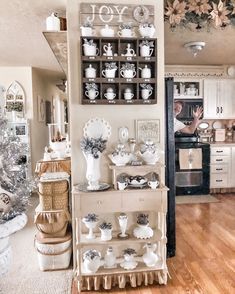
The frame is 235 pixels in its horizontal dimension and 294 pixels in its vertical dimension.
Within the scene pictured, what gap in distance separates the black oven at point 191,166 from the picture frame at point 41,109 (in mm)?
2876

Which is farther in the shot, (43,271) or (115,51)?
(43,271)

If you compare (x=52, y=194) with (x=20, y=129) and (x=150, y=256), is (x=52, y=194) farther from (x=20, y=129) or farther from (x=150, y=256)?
(x=20, y=129)

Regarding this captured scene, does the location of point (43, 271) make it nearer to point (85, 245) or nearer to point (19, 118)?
point (85, 245)

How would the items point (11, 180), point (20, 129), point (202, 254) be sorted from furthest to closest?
point (20, 129), point (202, 254), point (11, 180)

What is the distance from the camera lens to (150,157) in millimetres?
2412

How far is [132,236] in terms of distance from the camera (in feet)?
7.99

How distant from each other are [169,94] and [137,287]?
177 cm

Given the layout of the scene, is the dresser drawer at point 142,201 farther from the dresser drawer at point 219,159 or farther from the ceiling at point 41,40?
the dresser drawer at point 219,159

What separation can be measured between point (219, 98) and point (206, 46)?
146 cm

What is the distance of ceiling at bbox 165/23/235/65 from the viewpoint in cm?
360

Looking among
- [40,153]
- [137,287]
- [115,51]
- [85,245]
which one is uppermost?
[115,51]

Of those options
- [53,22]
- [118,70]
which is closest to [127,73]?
[118,70]

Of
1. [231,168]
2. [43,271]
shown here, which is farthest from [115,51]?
[231,168]

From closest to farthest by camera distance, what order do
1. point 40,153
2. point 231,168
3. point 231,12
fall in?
point 231,12 < point 231,168 < point 40,153
